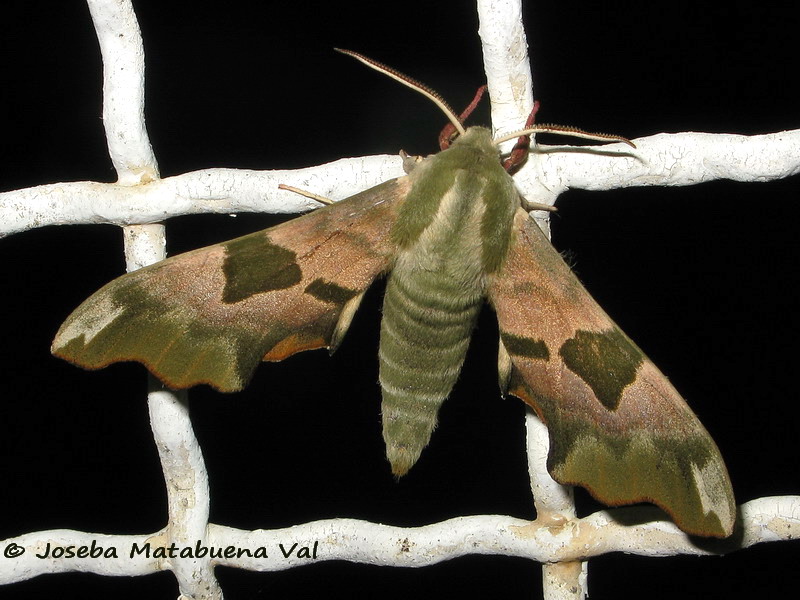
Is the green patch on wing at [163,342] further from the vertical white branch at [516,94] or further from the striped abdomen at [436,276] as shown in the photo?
the vertical white branch at [516,94]

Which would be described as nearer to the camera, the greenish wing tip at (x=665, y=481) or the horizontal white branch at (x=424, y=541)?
the greenish wing tip at (x=665, y=481)

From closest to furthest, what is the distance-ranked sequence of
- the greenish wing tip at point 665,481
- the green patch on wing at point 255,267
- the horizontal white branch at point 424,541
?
1. the greenish wing tip at point 665,481
2. the green patch on wing at point 255,267
3. the horizontal white branch at point 424,541

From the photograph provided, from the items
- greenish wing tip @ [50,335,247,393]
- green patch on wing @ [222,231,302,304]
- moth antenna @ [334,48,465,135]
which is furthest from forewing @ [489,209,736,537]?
greenish wing tip @ [50,335,247,393]

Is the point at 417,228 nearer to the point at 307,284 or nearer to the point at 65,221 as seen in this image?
the point at 307,284

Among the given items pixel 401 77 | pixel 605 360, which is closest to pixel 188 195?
pixel 401 77

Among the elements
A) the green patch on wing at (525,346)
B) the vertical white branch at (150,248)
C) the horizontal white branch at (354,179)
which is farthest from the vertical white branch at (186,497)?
the green patch on wing at (525,346)

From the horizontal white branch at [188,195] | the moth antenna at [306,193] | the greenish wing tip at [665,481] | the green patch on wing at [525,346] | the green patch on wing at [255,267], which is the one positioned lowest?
the greenish wing tip at [665,481]

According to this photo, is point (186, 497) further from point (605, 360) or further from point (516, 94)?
point (516, 94)
